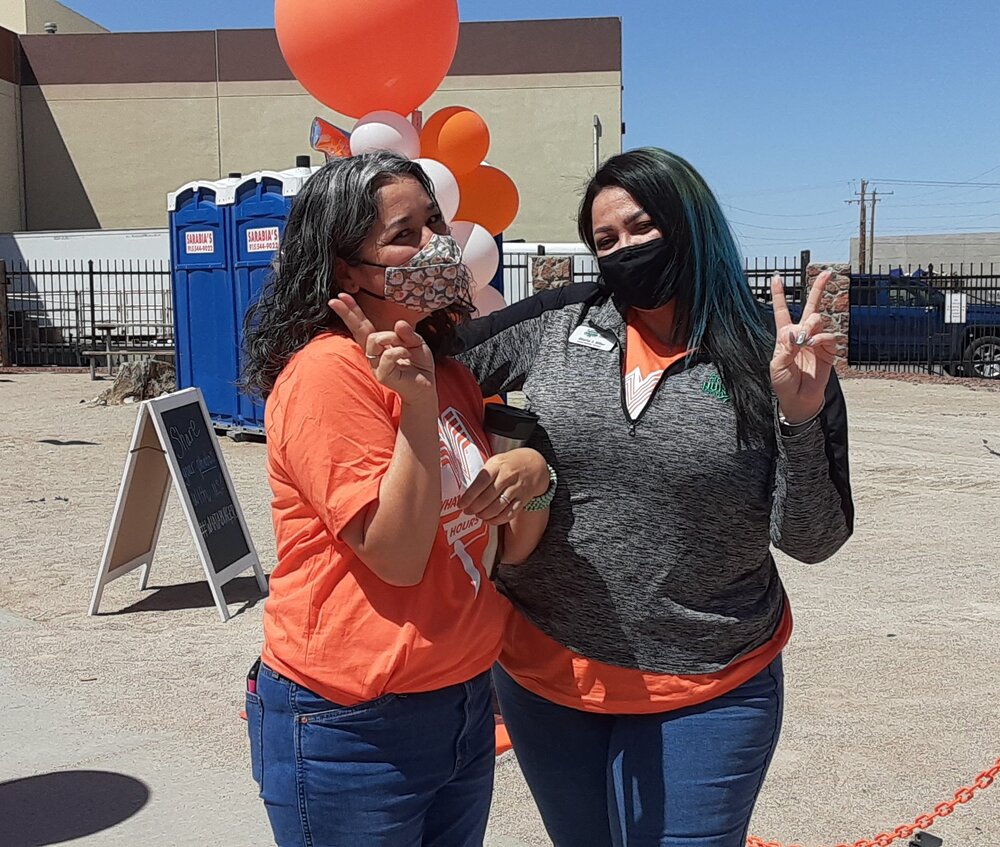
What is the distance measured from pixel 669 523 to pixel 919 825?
189 centimetres

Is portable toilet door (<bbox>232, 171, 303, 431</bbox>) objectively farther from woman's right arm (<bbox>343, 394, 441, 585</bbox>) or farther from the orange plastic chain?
woman's right arm (<bbox>343, 394, 441, 585</bbox>)

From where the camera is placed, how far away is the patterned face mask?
1.87 meters

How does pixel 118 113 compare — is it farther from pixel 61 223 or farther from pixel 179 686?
pixel 179 686

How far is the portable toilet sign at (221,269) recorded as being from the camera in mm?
11227

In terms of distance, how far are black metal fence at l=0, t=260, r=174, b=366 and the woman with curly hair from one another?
21.5 meters

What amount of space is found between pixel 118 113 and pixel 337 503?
36.2 meters

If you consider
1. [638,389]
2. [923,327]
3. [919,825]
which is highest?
[638,389]

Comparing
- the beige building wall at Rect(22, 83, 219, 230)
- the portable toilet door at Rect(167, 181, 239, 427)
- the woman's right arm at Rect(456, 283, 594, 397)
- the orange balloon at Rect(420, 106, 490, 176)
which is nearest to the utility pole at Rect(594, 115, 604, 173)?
the beige building wall at Rect(22, 83, 219, 230)

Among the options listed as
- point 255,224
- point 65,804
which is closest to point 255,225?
point 255,224

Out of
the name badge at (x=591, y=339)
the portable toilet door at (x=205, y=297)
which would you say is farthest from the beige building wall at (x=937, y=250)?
the name badge at (x=591, y=339)

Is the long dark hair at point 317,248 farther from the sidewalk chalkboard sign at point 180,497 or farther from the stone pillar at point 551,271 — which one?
the stone pillar at point 551,271

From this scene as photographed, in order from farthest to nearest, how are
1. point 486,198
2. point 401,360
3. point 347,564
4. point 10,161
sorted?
point 10,161 < point 486,198 < point 347,564 < point 401,360

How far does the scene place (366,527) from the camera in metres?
1.76

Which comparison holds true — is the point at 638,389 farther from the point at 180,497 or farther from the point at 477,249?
the point at 180,497
